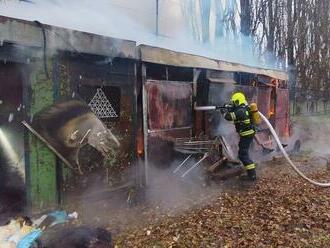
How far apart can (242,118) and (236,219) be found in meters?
2.58

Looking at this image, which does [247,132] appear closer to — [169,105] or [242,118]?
[242,118]

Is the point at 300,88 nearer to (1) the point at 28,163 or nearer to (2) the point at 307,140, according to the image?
(2) the point at 307,140

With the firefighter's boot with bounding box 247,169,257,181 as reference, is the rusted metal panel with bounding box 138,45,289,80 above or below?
above

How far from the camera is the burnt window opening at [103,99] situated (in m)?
6.10

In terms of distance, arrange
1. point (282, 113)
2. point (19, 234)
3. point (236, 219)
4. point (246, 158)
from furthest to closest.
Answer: point (282, 113) < point (246, 158) < point (236, 219) < point (19, 234)

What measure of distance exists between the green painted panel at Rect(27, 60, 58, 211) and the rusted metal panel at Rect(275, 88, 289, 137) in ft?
27.2

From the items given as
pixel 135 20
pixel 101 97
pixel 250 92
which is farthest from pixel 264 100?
pixel 101 97

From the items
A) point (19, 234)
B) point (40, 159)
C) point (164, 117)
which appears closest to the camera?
point (19, 234)

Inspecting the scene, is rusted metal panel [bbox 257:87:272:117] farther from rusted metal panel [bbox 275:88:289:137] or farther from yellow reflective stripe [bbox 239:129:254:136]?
yellow reflective stripe [bbox 239:129:254:136]

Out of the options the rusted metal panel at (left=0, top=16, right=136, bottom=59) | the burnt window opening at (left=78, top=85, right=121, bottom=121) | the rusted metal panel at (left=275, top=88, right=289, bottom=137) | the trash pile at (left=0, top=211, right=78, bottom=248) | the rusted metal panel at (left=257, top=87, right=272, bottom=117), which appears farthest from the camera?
the rusted metal panel at (left=275, top=88, right=289, bottom=137)

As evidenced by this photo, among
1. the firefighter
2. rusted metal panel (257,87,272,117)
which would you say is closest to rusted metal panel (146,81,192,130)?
the firefighter

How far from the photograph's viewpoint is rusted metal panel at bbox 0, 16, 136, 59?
192 inches

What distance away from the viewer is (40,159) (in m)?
5.49

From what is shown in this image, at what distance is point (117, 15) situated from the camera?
1022 cm
